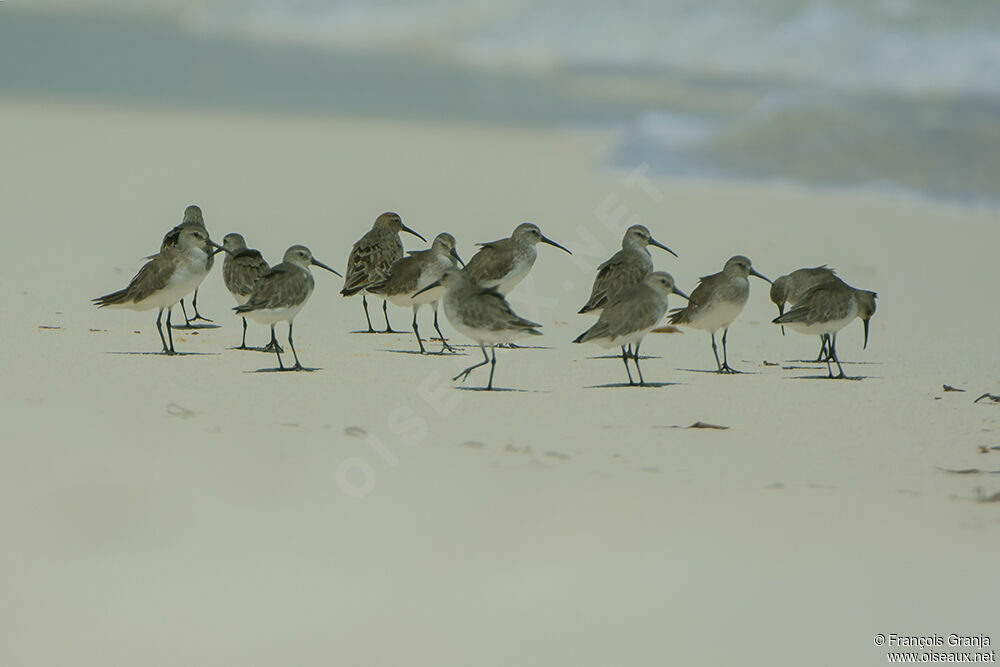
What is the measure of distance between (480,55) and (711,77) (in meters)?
6.73

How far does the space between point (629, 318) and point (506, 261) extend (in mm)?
1703

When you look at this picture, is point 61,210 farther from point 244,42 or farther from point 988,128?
point 244,42

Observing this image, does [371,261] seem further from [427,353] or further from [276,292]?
[276,292]

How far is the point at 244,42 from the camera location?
109ft

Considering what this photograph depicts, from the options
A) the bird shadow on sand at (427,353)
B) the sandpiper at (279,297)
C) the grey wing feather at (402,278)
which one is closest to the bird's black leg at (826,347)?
the bird shadow on sand at (427,353)

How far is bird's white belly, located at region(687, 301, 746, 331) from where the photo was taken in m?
7.86

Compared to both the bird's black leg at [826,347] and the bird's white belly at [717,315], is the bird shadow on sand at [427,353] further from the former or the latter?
the bird's black leg at [826,347]

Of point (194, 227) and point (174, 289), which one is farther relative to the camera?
point (194, 227)

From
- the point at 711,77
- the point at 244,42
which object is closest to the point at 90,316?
the point at 711,77

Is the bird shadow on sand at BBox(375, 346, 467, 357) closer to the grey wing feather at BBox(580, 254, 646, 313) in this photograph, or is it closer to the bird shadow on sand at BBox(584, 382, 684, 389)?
the grey wing feather at BBox(580, 254, 646, 313)

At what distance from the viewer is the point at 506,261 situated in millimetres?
8773

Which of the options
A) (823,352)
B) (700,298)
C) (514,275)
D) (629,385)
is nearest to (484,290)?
(629,385)

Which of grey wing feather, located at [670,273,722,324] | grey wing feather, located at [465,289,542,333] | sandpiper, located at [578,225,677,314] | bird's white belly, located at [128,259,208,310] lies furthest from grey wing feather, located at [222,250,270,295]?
grey wing feather, located at [670,273,722,324]

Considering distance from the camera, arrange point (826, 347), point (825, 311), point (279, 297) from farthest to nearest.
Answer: point (826, 347)
point (825, 311)
point (279, 297)
